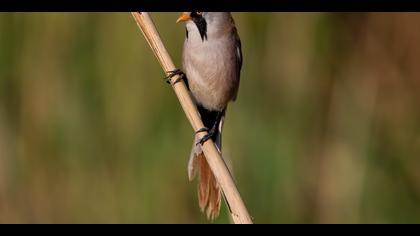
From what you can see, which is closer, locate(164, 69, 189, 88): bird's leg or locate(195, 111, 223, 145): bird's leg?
locate(195, 111, 223, 145): bird's leg

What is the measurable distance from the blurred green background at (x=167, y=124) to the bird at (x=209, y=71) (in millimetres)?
395

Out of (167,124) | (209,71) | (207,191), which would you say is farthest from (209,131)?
(167,124)

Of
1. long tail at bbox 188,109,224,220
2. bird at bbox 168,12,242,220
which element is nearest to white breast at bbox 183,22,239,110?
bird at bbox 168,12,242,220

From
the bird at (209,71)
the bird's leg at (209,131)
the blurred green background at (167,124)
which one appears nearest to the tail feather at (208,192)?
the bird at (209,71)

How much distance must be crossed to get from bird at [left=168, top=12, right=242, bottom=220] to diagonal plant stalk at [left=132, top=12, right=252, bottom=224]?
0.31 meters

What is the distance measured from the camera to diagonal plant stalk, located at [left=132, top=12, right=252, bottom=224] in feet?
10.0

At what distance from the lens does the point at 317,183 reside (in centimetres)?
486

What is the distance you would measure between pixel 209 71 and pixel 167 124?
657 millimetres

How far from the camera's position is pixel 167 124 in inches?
179

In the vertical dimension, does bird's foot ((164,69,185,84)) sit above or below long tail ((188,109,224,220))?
above

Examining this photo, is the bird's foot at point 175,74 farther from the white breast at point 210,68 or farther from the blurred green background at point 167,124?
the blurred green background at point 167,124

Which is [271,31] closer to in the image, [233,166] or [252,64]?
[252,64]

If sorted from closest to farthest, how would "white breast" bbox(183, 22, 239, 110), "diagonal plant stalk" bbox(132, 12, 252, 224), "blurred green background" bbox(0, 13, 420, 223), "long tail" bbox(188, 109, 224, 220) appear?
"diagonal plant stalk" bbox(132, 12, 252, 224)
"long tail" bbox(188, 109, 224, 220)
"white breast" bbox(183, 22, 239, 110)
"blurred green background" bbox(0, 13, 420, 223)

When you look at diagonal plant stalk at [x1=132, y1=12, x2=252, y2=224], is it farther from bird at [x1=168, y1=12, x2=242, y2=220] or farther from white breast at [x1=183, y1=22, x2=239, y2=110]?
white breast at [x1=183, y1=22, x2=239, y2=110]
